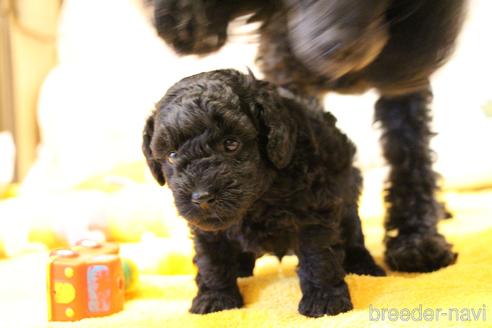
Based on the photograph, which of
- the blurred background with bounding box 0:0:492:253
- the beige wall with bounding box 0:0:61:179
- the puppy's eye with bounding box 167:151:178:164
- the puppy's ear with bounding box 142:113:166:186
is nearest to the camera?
the puppy's eye with bounding box 167:151:178:164

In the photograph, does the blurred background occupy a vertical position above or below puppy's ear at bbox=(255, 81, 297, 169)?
above

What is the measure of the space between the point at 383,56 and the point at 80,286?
2.43ft

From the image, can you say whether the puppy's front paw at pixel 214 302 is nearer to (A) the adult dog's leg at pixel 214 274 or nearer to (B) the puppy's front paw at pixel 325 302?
(A) the adult dog's leg at pixel 214 274

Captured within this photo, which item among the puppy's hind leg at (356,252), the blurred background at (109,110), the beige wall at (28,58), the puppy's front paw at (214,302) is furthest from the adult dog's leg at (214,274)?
the beige wall at (28,58)

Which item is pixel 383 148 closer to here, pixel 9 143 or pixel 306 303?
pixel 306 303

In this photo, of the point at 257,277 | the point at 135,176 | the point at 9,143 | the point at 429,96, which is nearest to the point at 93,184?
the point at 135,176

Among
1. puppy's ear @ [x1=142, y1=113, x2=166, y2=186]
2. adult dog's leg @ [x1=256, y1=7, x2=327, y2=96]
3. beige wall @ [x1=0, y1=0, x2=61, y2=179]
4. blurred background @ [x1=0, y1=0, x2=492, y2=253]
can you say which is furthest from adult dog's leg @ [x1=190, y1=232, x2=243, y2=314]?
beige wall @ [x1=0, y1=0, x2=61, y2=179]

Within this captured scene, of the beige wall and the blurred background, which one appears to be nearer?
the blurred background

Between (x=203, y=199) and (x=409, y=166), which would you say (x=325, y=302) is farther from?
(x=409, y=166)

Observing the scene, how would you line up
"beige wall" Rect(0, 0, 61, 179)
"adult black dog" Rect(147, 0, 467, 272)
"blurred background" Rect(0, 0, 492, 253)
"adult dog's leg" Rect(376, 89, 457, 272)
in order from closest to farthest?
"adult black dog" Rect(147, 0, 467, 272)
"adult dog's leg" Rect(376, 89, 457, 272)
"blurred background" Rect(0, 0, 492, 253)
"beige wall" Rect(0, 0, 61, 179)

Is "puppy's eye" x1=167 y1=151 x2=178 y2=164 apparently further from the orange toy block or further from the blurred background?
the blurred background

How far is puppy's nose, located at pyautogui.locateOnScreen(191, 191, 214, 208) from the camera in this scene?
100cm

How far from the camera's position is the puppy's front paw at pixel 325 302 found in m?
1.13

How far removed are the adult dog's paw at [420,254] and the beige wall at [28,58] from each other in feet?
7.53
